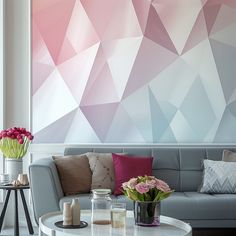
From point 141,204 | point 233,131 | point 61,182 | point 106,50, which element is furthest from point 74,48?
point 141,204

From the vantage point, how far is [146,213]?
2.69 metres

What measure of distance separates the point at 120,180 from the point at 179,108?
106cm

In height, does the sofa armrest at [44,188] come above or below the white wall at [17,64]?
below

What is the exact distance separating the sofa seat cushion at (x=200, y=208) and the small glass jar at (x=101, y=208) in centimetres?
90

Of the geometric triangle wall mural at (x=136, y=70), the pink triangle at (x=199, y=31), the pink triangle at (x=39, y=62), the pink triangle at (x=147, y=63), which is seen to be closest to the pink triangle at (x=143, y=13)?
the geometric triangle wall mural at (x=136, y=70)

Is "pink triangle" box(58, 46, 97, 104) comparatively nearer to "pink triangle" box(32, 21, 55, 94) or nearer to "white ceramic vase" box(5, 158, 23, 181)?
"pink triangle" box(32, 21, 55, 94)

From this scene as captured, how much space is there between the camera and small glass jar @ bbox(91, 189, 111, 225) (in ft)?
8.97

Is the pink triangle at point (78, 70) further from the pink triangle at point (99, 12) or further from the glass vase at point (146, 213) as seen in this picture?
the glass vase at point (146, 213)

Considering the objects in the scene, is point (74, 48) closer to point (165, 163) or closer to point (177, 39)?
point (177, 39)

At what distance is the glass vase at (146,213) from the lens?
2.68 meters

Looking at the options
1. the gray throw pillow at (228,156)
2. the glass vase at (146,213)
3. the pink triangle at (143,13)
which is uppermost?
the pink triangle at (143,13)

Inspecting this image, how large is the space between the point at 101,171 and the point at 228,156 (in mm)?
1185

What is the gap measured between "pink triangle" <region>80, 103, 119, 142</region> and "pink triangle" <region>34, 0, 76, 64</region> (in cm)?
65

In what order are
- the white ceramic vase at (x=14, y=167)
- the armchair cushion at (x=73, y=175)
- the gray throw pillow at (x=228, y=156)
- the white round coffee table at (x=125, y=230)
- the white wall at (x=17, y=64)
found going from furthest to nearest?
the white wall at (x=17, y=64), the gray throw pillow at (x=228, y=156), the white ceramic vase at (x=14, y=167), the armchair cushion at (x=73, y=175), the white round coffee table at (x=125, y=230)
